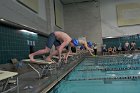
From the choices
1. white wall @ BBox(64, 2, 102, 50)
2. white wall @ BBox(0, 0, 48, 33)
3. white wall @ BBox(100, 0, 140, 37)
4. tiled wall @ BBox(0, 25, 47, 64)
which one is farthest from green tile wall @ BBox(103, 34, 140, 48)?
tiled wall @ BBox(0, 25, 47, 64)

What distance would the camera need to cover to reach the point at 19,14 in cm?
702

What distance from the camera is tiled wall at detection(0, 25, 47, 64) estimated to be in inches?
232

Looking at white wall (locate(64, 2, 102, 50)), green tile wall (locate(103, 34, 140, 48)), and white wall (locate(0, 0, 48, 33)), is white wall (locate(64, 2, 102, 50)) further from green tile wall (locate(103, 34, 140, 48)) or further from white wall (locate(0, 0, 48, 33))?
white wall (locate(0, 0, 48, 33))

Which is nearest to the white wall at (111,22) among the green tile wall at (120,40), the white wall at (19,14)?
the green tile wall at (120,40)

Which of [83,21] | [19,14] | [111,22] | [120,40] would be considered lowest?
[120,40]

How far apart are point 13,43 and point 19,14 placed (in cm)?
103

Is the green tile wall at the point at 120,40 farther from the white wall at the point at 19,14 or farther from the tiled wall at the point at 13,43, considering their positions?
the tiled wall at the point at 13,43

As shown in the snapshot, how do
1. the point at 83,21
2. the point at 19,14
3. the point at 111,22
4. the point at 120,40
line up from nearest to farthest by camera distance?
the point at 19,14, the point at 120,40, the point at 111,22, the point at 83,21

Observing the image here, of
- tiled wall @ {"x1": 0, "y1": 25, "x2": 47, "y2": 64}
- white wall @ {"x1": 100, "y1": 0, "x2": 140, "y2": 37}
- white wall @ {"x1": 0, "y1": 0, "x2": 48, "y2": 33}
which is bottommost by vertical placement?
tiled wall @ {"x1": 0, "y1": 25, "x2": 47, "y2": 64}

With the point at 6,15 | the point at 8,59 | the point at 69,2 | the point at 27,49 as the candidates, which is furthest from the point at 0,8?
the point at 69,2

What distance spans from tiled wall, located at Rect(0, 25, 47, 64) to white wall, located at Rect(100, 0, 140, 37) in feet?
26.7

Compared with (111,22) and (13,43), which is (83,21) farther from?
(13,43)

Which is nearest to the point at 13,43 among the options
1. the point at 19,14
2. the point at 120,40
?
the point at 19,14

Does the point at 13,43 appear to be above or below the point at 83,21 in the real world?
below
